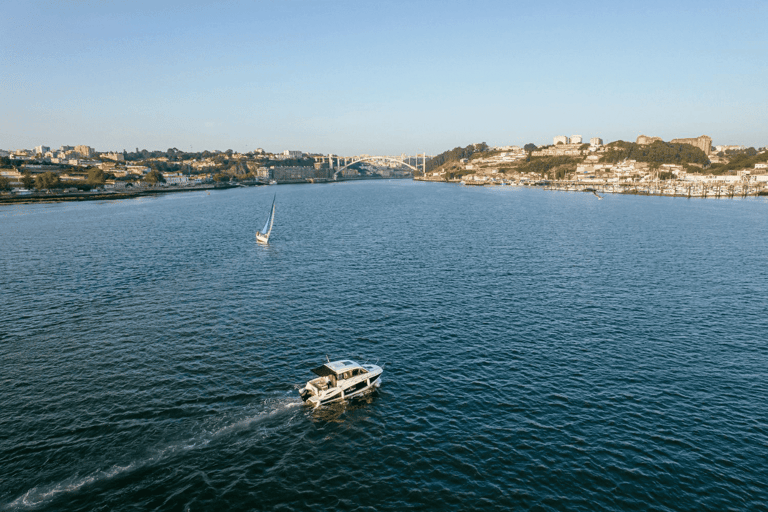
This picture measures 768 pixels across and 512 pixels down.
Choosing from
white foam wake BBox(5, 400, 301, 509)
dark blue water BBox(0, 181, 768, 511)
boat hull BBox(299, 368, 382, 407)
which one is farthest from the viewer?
boat hull BBox(299, 368, 382, 407)

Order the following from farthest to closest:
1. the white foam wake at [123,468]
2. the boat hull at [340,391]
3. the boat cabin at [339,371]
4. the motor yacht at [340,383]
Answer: the boat cabin at [339,371] → the motor yacht at [340,383] → the boat hull at [340,391] → the white foam wake at [123,468]

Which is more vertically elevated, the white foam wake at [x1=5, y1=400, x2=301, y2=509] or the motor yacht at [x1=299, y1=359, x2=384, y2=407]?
the motor yacht at [x1=299, y1=359, x2=384, y2=407]

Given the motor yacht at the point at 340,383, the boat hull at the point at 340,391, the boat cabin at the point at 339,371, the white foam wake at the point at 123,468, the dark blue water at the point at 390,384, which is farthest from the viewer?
the boat cabin at the point at 339,371

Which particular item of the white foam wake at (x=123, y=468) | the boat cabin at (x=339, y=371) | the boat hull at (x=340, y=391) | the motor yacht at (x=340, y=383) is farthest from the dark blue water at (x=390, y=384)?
the boat cabin at (x=339, y=371)

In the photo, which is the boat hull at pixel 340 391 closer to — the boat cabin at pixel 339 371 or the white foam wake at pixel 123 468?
the boat cabin at pixel 339 371

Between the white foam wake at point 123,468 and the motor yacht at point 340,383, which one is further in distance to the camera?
the motor yacht at point 340,383

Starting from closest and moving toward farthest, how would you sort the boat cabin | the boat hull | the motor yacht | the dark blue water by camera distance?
the dark blue water
the boat hull
the motor yacht
the boat cabin

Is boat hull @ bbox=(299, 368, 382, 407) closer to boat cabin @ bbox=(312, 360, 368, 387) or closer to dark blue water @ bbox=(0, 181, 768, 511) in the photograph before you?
boat cabin @ bbox=(312, 360, 368, 387)

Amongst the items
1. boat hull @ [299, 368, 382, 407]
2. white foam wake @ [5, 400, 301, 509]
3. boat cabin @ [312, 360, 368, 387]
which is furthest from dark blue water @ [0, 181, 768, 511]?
boat cabin @ [312, 360, 368, 387]
